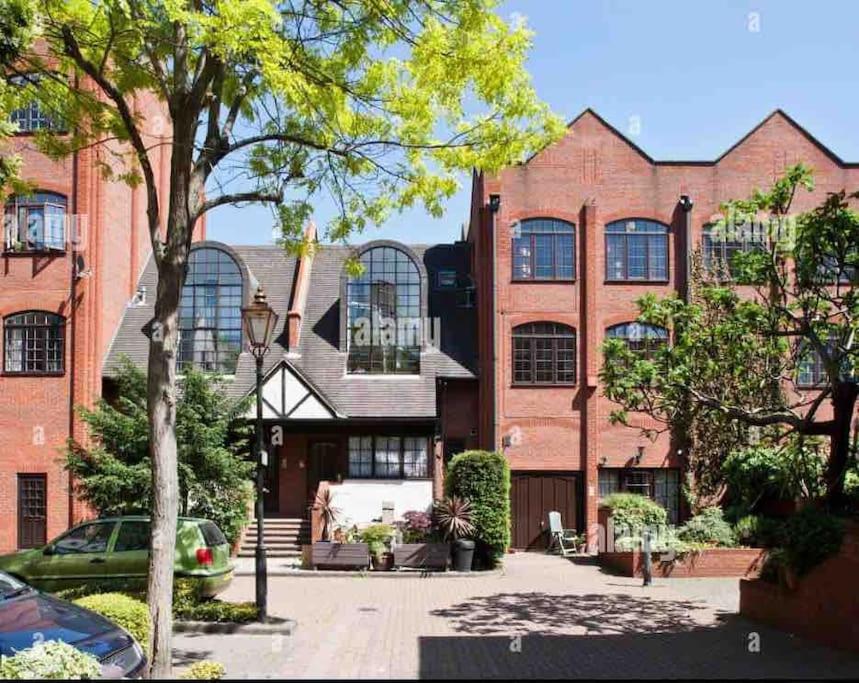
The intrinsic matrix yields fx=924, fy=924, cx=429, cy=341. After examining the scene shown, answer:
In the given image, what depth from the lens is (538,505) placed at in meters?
25.4

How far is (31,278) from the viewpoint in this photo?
82.3ft

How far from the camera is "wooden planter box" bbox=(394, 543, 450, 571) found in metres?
20.8

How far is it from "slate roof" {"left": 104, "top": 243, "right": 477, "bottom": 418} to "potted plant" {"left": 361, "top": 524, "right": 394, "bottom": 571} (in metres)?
4.46

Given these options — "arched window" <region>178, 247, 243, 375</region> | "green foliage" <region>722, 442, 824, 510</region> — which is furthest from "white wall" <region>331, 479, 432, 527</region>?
"green foliage" <region>722, 442, 824, 510</region>

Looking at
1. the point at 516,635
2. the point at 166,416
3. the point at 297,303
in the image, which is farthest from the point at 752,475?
the point at 166,416

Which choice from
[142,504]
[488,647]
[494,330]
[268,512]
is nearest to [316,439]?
[268,512]

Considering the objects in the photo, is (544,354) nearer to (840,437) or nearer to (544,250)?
(544,250)

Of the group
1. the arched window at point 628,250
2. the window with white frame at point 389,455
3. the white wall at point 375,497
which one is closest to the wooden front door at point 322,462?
the window with white frame at point 389,455

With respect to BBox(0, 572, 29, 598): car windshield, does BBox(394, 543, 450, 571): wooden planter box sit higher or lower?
lower

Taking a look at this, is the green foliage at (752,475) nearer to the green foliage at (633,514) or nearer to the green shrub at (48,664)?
the green foliage at (633,514)

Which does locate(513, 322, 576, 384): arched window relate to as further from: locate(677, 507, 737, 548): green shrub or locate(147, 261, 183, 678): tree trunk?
locate(147, 261, 183, 678): tree trunk

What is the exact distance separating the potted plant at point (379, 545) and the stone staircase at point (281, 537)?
3.15m

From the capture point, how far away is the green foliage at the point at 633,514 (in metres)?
22.2

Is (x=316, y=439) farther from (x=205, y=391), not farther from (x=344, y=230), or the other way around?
(x=344, y=230)
